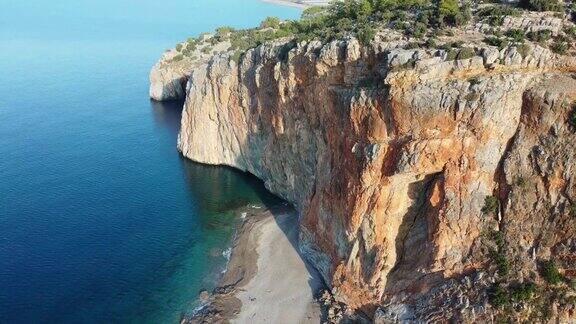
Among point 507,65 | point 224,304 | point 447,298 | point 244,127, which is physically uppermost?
point 507,65

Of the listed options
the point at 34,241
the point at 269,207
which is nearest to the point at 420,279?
the point at 269,207

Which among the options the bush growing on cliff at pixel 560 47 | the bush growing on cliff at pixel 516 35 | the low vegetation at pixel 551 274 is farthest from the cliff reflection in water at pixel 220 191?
the bush growing on cliff at pixel 560 47

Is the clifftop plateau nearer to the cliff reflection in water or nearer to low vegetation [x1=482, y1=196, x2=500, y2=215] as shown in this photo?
low vegetation [x1=482, y1=196, x2=500, y2=215]

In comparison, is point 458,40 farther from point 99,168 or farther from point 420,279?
point 99,168

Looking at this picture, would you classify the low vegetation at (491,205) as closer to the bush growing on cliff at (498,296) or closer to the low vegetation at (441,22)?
the bush growing on cliff at (498,296)

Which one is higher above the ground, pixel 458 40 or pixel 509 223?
pixel 458 40

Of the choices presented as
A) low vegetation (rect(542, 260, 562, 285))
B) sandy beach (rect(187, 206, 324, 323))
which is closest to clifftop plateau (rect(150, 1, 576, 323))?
low vegetation (rect(542, 260, 562, 285))
